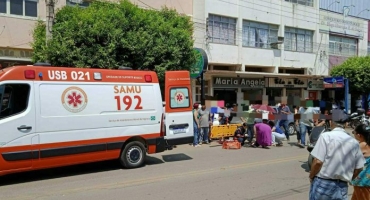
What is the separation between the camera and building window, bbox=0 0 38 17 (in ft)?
48.3

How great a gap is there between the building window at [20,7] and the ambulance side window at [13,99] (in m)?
9.03

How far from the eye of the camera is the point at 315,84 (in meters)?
28.2

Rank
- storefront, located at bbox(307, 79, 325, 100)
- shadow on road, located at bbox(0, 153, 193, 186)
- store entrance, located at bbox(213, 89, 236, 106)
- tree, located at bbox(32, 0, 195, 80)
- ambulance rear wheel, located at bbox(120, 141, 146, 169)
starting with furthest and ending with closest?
storefront, located at bbox(307, 79, 325, 100) → store entrance, located at bbox(213, 89, 236, 106) → tree, located at bbox(32, 0, 195, 80) → ambulance rear wheel, located at bbox(120, 141, 146, 169) → shadow on road, located at bbox(0, 153, 193, 186)

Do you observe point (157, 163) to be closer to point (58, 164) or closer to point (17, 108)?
point (58, 164)

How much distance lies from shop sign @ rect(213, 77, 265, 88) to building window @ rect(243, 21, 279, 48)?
2368 mm

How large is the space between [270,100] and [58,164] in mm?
20036

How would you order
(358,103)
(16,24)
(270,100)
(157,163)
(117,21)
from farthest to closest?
(358,103)
(270,100)
(16,24)
(117,21)
(157,163)

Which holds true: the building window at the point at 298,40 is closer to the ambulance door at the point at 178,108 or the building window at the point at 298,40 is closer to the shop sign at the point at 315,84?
the shop sign at the point at 315,84

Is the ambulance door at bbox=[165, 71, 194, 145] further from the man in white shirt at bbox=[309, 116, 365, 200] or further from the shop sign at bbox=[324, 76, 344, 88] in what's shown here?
the shop sign at bbox=[324, 76, 344, 88]

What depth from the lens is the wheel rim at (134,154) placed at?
9.04 metres

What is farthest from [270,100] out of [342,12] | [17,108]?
[17,108]

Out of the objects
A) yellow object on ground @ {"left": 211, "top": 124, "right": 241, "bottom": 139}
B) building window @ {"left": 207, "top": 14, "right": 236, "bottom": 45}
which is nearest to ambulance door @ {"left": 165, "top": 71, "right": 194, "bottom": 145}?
yellow object on ground @ {"left": 211, "top": 124, "right": 241, "bottom": 139}

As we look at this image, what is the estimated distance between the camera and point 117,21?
41.0 feet

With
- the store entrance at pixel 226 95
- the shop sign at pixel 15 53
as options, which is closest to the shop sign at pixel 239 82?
the store entrance at pixel 226 95
